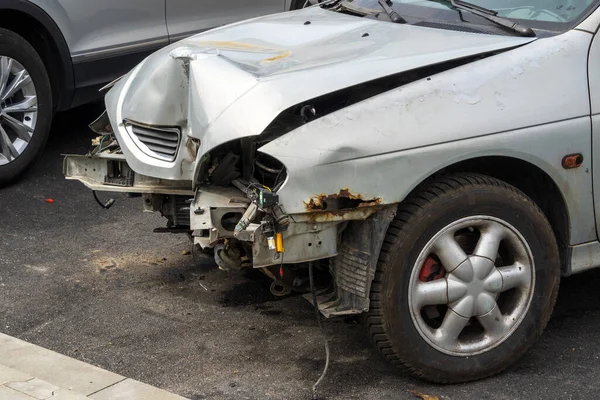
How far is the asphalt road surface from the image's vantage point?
4203mm

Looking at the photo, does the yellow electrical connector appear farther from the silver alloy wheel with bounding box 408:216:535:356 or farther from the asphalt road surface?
the asphalt road surface

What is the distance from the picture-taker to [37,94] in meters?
6.64

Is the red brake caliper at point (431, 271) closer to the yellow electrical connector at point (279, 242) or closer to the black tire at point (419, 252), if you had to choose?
the black tire at point (419, 252)

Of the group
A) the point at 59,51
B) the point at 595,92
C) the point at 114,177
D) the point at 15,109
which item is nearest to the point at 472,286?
the point at 595,92

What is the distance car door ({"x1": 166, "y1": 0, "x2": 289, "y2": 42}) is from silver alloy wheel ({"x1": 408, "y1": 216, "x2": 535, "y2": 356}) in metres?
3.86

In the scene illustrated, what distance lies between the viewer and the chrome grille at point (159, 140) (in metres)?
4.33

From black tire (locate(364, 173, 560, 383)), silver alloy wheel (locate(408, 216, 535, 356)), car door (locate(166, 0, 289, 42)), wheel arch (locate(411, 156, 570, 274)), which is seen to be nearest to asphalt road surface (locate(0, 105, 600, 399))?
black tire (locate(364, 173, 560, 383))

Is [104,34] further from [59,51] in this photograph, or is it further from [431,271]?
[431,271]

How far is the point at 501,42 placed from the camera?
4.16m

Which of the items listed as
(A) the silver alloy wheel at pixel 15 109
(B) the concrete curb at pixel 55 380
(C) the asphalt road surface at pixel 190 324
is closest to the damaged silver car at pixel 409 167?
(C) the asphalt road surface at pixel 190 324

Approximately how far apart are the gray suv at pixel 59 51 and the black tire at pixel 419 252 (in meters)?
3.50

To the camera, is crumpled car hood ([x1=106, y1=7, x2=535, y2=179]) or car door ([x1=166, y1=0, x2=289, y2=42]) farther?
car door ([x1=166, y1=0, x2=289, y2=42])

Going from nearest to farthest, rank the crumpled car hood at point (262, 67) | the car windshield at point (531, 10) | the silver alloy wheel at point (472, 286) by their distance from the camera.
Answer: the crumpled car hood at point (262, 67) → the silver alloy wheel at point (472, 286) → the car windshield at point (531, 10)

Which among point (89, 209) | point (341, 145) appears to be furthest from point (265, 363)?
point (89, 209)
